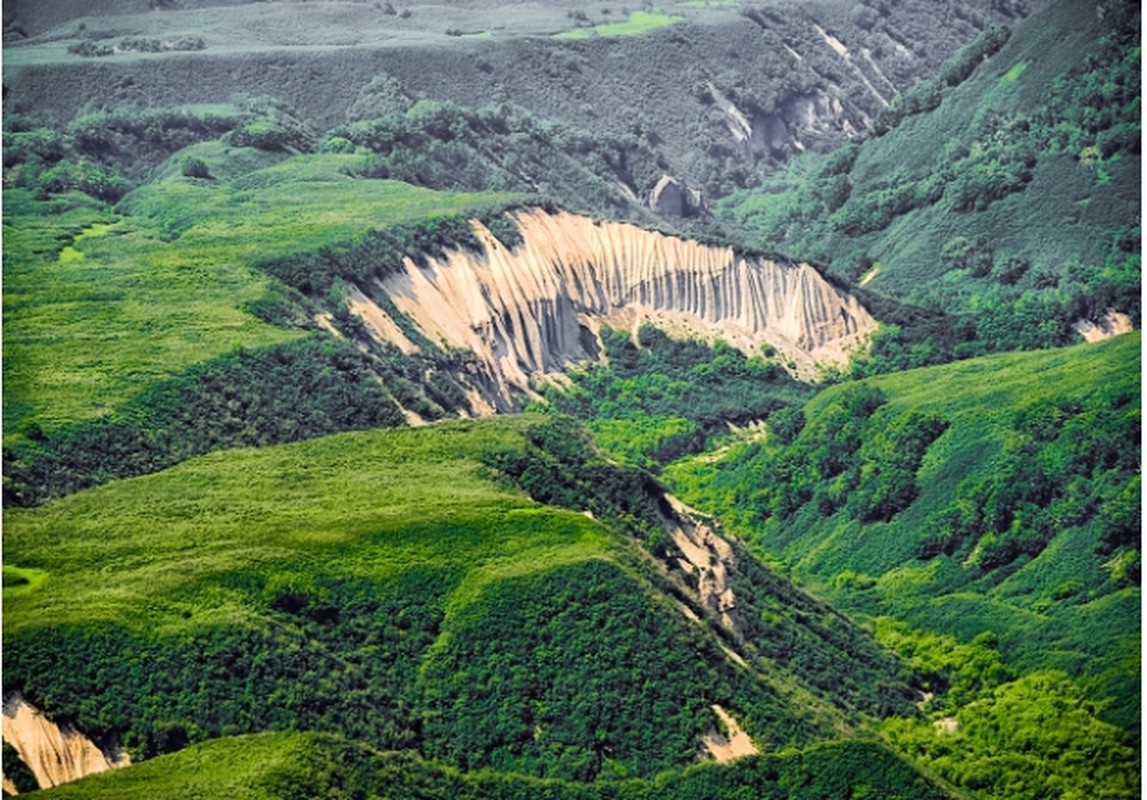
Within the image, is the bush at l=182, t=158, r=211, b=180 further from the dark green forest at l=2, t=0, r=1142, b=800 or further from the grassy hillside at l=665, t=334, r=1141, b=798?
the grassy hillside at l=665, t=334, r=1141, b=798

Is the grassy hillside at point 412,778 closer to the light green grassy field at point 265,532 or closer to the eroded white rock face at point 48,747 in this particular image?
the eroded white rock face at point 48,747

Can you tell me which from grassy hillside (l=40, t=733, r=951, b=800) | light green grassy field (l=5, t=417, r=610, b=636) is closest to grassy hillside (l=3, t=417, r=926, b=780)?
light green grassy field (l=5, t=417, r=610, b=636)

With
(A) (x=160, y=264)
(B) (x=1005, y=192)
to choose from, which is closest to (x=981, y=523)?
(A) (x=160, y=264)

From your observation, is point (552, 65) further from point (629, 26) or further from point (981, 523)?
point (981, 523)

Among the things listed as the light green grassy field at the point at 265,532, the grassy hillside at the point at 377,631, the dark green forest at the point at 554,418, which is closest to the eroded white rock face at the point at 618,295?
the dark green forest at the point at 554,418

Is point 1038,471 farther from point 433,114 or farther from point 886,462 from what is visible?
point 433,114

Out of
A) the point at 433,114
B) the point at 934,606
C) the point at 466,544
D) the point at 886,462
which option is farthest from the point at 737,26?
the point at 466,544

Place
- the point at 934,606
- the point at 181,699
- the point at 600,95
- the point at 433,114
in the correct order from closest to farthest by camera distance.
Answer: the point at 181,699
the point at 934,606
the point at 433,114
the point at 600,95
